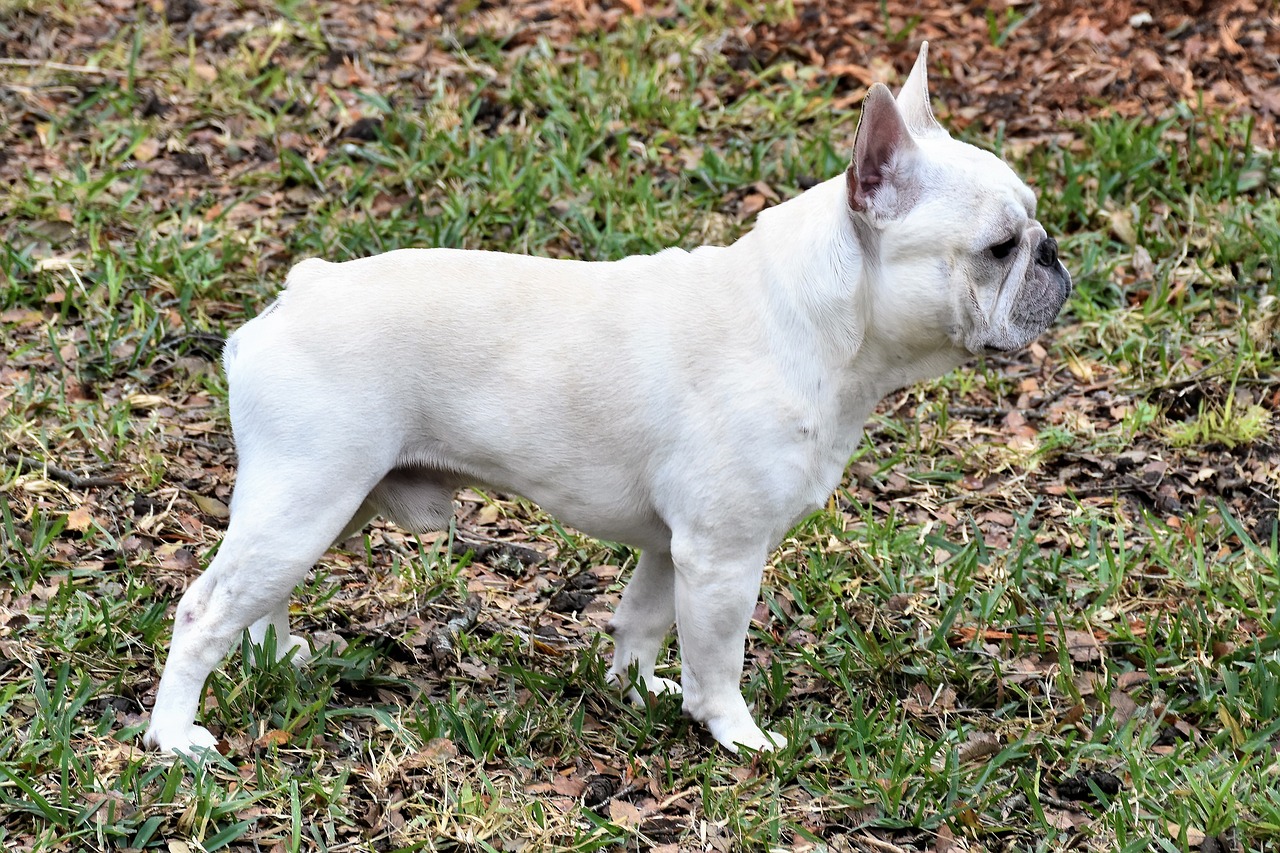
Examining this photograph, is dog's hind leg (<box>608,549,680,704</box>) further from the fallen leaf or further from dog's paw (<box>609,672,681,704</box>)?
the fallen leaf

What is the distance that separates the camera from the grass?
13.1 feet

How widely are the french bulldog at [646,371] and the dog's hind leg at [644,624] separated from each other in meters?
0.40

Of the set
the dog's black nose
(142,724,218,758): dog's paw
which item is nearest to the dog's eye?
the dog's black nose

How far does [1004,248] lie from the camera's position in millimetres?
3811

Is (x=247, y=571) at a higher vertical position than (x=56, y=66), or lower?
higher

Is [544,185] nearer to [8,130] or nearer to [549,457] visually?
[8,130]

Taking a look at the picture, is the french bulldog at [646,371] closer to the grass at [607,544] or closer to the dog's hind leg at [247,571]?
the dog's hind leg at [247,571]

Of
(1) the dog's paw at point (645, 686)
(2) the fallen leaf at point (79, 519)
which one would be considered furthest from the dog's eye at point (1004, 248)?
(2) the fallen leaf at point (79, 519)

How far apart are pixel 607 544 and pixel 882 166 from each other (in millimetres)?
2255

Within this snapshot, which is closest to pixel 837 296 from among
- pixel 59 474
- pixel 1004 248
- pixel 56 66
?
pixel 1004 248

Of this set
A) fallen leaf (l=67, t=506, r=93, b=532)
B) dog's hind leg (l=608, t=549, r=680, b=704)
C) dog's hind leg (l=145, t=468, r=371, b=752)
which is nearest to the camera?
dog's hind leg (l=145, t=468, r=371, b=752)

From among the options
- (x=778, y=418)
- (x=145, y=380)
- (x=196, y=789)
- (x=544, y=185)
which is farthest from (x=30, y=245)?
(x=778, y=418)

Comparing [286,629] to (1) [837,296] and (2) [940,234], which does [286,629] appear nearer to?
(1) [837,296]

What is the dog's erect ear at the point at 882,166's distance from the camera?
3.60 metres
